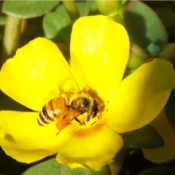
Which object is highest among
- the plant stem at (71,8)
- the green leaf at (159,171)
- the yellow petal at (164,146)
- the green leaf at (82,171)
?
the plant stem at (71,8)

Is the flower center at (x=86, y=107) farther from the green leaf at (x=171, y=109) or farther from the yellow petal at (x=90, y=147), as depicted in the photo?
the green leaf at (x=171, y=109)

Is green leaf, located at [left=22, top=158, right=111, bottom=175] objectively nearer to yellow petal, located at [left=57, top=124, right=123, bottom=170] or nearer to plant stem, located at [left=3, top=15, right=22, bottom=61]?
yellow petal, located at [left=57, top=124, right=123, bottom=170]

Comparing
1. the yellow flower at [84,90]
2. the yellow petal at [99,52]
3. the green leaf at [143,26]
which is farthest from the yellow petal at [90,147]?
the green leaf at [143,26]

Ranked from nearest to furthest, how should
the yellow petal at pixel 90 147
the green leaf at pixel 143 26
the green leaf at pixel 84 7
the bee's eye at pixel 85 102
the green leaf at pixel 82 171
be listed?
the yellow petal at pixel 90 147 → the green leaf at pixel 82 171 → the bee's eye at pixel 85 102 → the green leaf at pixel 143 26 → the green leaf at pixel 84 7

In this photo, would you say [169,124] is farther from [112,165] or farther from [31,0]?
[31,0]

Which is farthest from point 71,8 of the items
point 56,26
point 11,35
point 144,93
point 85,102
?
point 144,93
